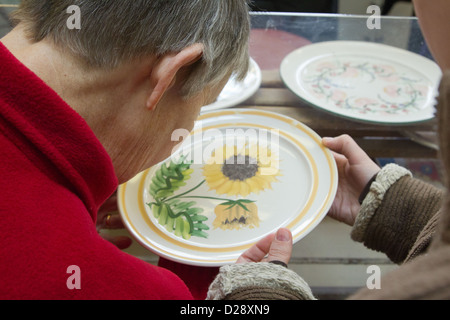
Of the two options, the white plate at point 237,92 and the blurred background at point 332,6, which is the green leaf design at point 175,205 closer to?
the white plate at point 237,92

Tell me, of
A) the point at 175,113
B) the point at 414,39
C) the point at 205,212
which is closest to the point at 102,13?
the point at 175,113

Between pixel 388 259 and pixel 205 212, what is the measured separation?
0.49 m

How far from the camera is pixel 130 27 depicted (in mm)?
665

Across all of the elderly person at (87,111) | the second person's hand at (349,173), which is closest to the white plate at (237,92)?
the second person's hand at (349,173)

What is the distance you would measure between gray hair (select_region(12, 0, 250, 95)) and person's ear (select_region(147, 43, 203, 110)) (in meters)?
0.01

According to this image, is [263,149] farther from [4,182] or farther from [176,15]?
[4,182]

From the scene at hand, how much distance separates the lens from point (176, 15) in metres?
0.69

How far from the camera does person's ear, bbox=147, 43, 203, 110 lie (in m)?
0.69

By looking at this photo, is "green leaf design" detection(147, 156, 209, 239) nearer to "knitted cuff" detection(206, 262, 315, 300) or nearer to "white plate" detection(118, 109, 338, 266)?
"white plate" detection(118, 109, 338, 266)

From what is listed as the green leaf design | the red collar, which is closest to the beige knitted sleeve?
the green leaf design

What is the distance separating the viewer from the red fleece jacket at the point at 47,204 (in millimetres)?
564

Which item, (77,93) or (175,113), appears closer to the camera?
(77,93)
